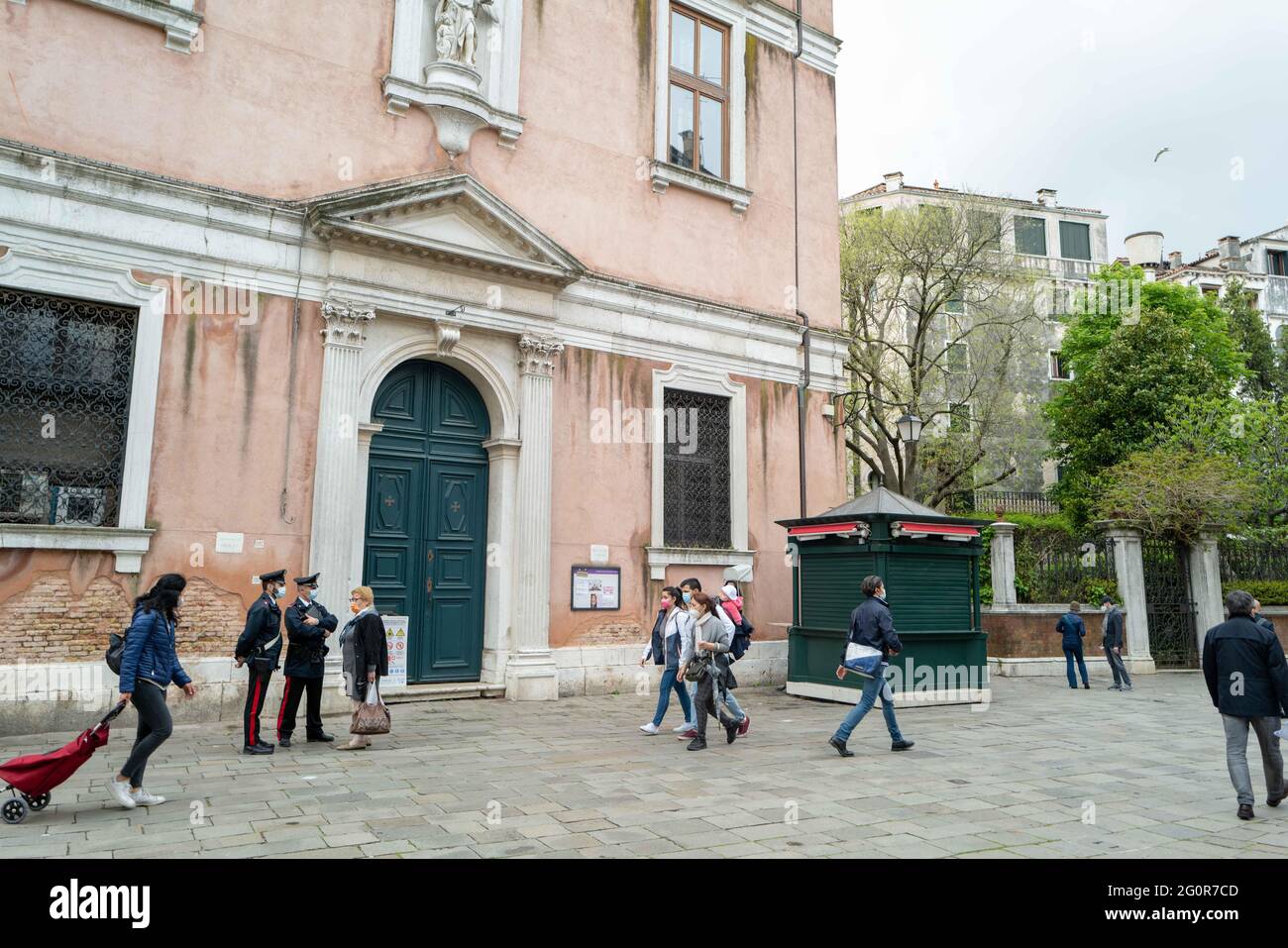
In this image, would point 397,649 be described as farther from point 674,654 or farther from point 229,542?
point 674,654

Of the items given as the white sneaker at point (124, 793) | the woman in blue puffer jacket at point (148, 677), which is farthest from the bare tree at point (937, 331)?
the white sneaker at point (124, 793)

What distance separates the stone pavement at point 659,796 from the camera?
5.67 m

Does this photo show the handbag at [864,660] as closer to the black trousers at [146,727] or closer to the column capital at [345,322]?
the black trousers at [146,727]

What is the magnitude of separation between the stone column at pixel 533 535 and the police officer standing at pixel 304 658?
3663 millimetres

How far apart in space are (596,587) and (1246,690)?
877cm

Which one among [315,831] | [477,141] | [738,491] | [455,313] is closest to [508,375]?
[455,313]

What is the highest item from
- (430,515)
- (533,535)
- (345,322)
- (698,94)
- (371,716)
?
(698,94)

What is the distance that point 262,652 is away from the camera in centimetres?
914

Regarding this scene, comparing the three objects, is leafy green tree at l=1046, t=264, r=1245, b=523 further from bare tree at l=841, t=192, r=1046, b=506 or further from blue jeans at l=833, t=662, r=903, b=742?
blue jeans at l=833, t=662, r=903, b=742

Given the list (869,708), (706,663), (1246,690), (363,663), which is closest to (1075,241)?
(869,708)

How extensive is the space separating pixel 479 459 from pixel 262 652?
16.5ft

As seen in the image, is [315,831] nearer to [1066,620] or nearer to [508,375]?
[508,375]

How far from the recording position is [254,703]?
888 centimetres

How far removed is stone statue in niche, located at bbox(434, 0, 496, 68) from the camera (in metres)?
13.1
